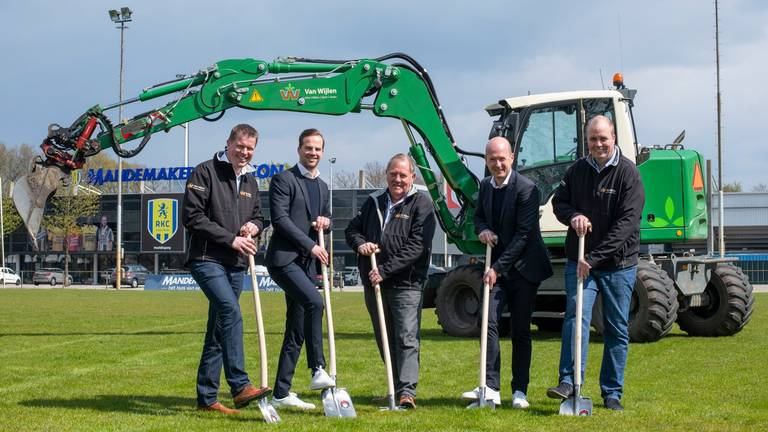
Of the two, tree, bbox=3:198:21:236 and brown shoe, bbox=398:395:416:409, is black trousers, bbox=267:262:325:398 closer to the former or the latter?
brown shoe, bbox=398:395:416:409

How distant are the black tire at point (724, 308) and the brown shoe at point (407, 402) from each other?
921cm

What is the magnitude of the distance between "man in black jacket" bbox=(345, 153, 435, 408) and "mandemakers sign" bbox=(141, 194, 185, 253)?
200 feet

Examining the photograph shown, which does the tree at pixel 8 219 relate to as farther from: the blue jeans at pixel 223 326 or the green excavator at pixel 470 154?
the blue jeans at pixel 223 326

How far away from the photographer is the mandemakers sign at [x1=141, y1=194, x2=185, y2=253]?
223 ft

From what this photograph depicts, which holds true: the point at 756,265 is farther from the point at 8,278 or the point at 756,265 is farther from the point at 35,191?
the point at 35,191

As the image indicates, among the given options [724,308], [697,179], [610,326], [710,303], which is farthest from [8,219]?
[610,326]

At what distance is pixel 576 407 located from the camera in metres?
7.11

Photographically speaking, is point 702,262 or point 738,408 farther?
point 702,262

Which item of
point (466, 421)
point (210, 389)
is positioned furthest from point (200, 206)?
point (466, 421)

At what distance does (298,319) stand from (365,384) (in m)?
1.81

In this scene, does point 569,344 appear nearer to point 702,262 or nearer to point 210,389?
point 210,389

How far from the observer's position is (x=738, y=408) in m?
7.57

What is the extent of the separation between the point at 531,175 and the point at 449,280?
208 centimetres

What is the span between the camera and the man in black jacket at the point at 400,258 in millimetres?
7680
